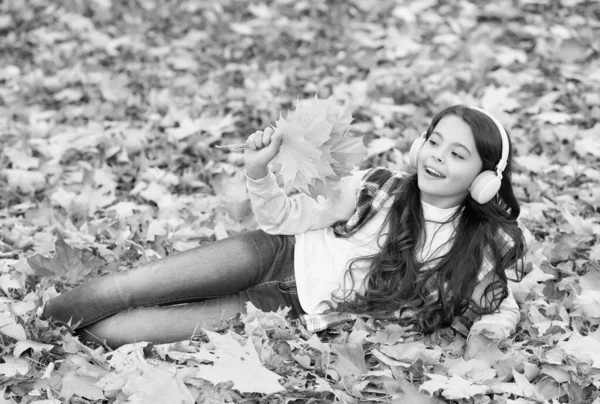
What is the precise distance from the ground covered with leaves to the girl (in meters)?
0.09

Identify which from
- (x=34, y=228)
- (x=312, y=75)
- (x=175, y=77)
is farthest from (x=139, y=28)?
(x=34, y=228)

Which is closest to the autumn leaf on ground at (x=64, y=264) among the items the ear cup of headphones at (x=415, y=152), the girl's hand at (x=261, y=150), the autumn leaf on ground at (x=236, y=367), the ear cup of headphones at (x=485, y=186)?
the autumn leaf on ground at (x=236, y=367)

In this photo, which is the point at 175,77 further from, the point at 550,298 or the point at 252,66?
the point at 550,298

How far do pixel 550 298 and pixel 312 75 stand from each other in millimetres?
2641

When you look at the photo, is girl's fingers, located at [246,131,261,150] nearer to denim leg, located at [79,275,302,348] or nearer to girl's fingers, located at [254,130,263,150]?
girl's fingers, located at [254,130,263,150]

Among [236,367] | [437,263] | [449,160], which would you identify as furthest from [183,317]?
[449,160]

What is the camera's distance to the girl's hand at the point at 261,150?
2.30 meters

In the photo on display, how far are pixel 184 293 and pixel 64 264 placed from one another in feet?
1.90

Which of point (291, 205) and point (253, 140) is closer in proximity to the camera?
point (253, 140)

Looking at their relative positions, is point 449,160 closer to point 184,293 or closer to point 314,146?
point 314,146

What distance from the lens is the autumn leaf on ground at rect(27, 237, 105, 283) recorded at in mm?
2787

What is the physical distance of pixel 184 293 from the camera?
254 centimetres

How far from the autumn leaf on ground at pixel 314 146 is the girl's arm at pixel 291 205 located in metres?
0.10

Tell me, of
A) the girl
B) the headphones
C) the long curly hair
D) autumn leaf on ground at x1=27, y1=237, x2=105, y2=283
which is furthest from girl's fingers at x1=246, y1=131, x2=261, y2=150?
autumn leaf on ground at x1=27, y1=237, x2=105, y2=283
